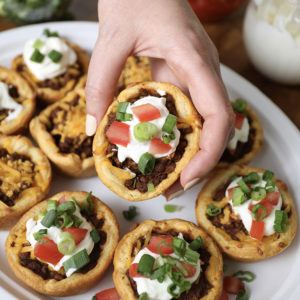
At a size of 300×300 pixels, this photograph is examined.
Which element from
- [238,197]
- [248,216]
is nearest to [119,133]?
[238,197]

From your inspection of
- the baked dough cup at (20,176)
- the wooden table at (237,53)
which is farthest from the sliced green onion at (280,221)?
the baked dough cup at (20,176)

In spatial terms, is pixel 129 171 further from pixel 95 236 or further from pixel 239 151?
pixel 239 151

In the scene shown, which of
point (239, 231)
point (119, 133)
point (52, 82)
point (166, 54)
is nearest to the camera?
point (119, 133)

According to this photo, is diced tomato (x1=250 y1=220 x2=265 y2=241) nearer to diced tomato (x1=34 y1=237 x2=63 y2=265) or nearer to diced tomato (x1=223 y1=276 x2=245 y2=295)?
diced tomato (x1=223 y1=276 x2=245 y2=295)

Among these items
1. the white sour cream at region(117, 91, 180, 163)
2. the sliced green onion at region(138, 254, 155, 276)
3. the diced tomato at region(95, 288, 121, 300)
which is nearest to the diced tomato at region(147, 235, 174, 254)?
the sliced green onion at region(138, 254, 155, 276)

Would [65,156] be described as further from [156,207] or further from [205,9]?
[205,9]

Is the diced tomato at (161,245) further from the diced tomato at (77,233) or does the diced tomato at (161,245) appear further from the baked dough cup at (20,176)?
the baked dough cup at (20,176)
